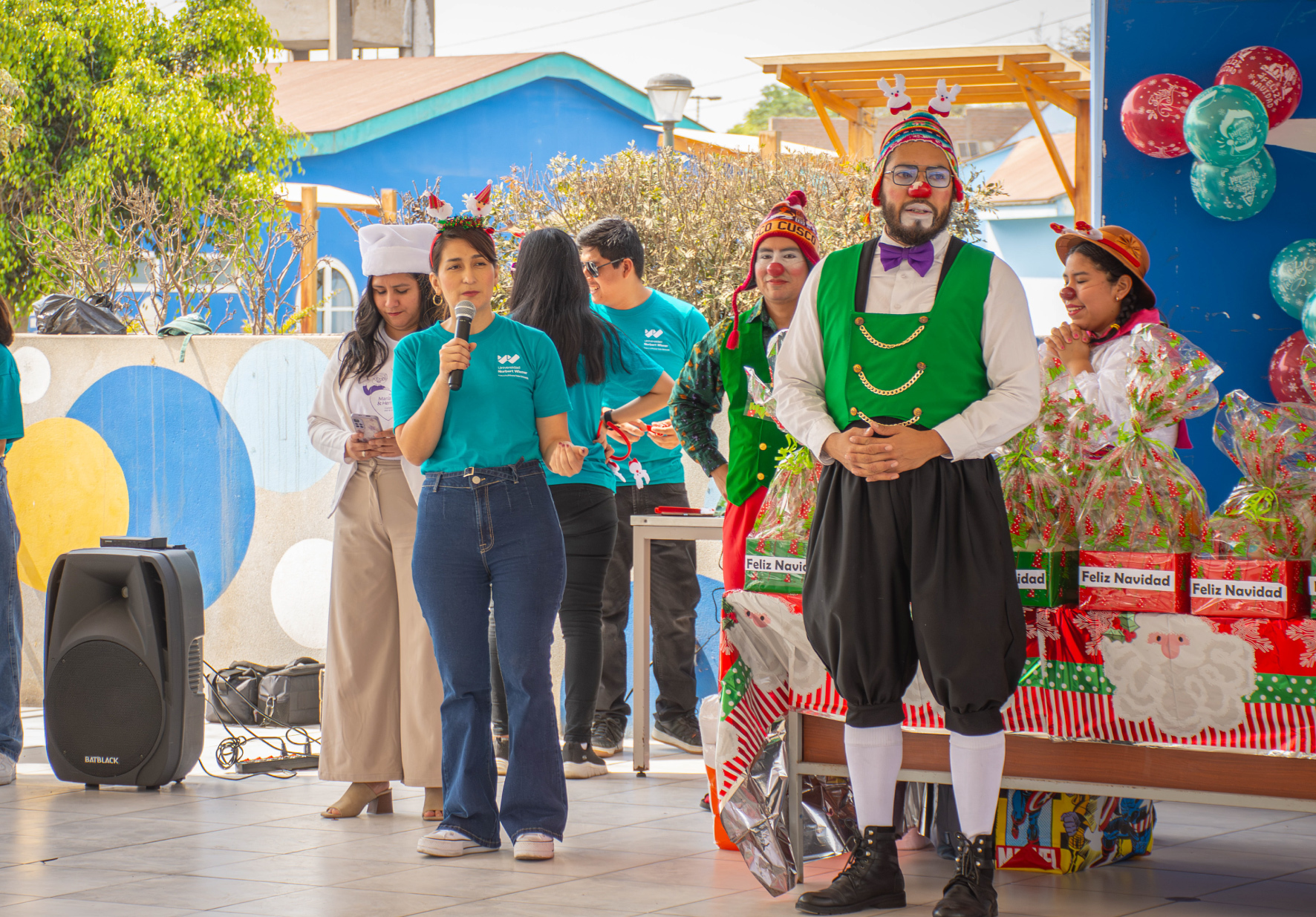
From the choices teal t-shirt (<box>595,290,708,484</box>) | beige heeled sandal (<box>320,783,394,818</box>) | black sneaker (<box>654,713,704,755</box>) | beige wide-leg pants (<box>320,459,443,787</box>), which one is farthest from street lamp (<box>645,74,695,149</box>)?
beige heeled sandal (<box>320,783,394,818</box>)

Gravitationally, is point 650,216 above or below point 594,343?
above

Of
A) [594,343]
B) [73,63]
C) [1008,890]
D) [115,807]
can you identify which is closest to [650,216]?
[594,343]

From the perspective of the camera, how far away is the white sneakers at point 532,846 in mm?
3646

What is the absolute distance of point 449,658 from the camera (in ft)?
11.8

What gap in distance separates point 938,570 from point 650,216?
7609mm

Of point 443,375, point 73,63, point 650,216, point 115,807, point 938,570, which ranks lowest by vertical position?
point 115,807

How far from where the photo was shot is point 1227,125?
4988mm

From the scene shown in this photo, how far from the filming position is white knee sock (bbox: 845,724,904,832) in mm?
3109

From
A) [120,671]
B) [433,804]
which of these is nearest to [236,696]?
[120,671]

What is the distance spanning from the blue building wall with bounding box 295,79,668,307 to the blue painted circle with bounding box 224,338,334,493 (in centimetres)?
1361

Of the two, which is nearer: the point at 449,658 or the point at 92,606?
the point at 449,658

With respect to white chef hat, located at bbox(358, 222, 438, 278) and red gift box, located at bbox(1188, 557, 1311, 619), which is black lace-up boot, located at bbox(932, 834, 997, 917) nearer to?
red gift box, located at bbox(1188, 557, 1311, 619)

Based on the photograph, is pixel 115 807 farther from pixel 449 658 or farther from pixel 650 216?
pixel 650 216

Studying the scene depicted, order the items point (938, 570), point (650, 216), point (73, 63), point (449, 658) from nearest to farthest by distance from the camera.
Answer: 1. point (938, 570)
2. point (449, 658)
3. point (650, 216)
4. point (73, 63)
